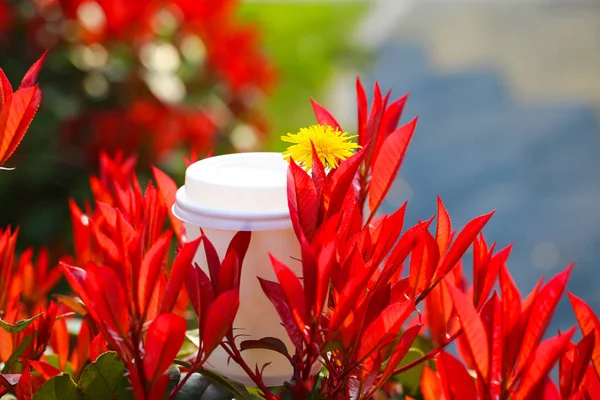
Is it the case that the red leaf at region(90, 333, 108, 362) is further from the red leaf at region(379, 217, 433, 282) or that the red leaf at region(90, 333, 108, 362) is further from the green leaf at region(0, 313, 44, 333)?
the red leaf at region(379, 217, 433, 282)

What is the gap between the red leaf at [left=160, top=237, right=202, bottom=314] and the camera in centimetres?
79

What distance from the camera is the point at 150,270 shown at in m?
0.80

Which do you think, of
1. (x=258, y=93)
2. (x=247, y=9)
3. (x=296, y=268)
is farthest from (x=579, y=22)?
(x=296, y=268)

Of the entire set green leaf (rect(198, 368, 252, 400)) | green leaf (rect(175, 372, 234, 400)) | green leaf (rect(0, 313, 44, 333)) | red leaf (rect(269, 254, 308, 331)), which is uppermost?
red leaf (rect(269, 254, 308, 331))

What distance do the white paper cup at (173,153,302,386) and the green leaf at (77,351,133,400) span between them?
0.42 ft

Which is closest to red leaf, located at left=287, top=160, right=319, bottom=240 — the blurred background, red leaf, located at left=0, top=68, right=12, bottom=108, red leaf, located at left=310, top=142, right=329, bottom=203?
red leaf, located at left=310, top=142, right=329, bottom=203

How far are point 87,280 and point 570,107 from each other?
723 centimetres

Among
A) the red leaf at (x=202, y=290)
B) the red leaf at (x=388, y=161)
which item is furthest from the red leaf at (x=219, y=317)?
the red leaf at (x=388, y=161)

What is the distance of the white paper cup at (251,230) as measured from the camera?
976mm

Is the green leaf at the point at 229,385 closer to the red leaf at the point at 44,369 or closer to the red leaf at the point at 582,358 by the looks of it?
the red leaf at the point at 44,369

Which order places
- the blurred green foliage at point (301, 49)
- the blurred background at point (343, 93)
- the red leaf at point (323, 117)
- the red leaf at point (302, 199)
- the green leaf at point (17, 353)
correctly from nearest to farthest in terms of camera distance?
the red leaf at point (302, 199)
the green leaf at point (17, 353)
the red leaf at point (323, 117)
the blurred background at point (343, 93)
the blurred green foliage at point (301, 49)

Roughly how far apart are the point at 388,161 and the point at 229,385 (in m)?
0.31

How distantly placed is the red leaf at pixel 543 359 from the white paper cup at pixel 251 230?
32cm

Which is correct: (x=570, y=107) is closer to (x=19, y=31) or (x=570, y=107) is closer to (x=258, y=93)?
(x=258, y=93)
